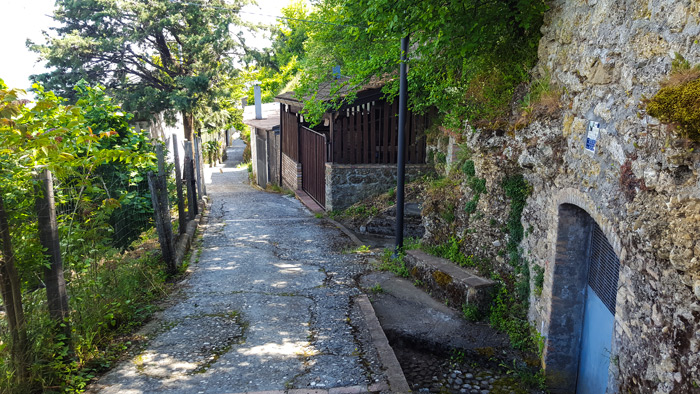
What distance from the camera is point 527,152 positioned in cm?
550

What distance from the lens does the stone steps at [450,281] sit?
618 cm

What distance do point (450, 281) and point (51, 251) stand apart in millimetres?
4692

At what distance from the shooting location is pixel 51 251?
416 cm

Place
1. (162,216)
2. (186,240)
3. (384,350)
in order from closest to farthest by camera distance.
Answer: (384,350), (162,216), (186,240)

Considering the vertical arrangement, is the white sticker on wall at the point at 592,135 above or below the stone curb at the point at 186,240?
above

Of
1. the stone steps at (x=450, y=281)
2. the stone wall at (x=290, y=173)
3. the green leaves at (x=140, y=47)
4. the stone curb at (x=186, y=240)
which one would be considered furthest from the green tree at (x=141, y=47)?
the stone steps at (x=450, y=281)

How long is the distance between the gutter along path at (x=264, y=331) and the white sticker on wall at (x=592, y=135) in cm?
270

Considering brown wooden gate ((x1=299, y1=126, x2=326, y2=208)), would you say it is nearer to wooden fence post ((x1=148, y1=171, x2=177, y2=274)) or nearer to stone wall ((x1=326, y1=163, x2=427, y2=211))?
stone wall ((x1=326, y1=163, x2=427, y2=211))

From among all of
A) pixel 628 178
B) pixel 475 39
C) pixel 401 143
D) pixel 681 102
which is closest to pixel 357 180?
pixel 401 143

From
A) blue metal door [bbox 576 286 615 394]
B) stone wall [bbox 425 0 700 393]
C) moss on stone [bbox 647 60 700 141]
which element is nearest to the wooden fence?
stone wall [bbox 425 0 700 393]

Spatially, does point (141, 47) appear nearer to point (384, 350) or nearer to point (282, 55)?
point (282, 55)

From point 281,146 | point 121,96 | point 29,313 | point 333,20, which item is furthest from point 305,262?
point 121,96

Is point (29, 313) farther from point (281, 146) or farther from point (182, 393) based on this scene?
point (281, 146)

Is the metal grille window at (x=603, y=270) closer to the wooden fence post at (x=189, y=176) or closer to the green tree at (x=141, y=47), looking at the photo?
the wooden fence post at (x=189, y=176)
